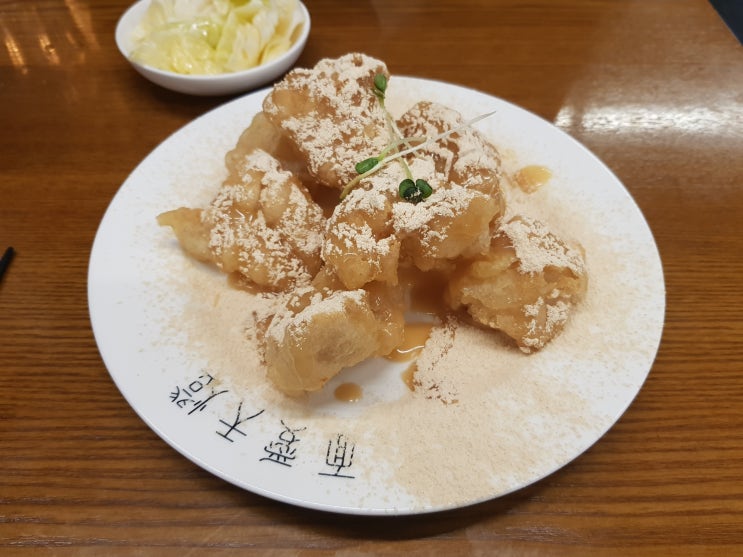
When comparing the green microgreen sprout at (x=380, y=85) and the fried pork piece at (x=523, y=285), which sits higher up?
the green microgreen sprout at (x=380, y=85)

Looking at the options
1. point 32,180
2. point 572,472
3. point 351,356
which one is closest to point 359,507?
point 351,356

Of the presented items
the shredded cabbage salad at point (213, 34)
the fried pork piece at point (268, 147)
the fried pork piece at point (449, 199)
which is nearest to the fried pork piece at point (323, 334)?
the fried pork piece at point (449, 199)

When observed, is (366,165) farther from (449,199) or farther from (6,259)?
(6,259)

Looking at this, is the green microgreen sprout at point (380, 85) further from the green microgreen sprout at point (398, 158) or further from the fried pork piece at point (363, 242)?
the fried pork piece at point (363, 242)

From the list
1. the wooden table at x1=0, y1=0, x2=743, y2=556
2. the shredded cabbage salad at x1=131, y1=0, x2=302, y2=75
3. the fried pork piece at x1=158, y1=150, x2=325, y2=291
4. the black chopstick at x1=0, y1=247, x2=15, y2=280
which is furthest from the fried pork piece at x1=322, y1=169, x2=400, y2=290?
the shredded cabbage salad at x1=131, y1=0, x2=302, y2=75

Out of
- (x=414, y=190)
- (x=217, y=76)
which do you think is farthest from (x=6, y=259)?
(x=414, y=190)

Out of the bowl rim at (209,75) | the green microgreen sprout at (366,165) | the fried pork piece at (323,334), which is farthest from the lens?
the bowl rim at (209,75)

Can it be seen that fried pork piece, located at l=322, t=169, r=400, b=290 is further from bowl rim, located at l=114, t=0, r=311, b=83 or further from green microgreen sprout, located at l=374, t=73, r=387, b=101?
bowl rim, located at l=114, t=0, r=311, b=83

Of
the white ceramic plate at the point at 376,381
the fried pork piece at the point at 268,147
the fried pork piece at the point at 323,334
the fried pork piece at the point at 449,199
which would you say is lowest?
the white ceramic plate at the point at 376,381
